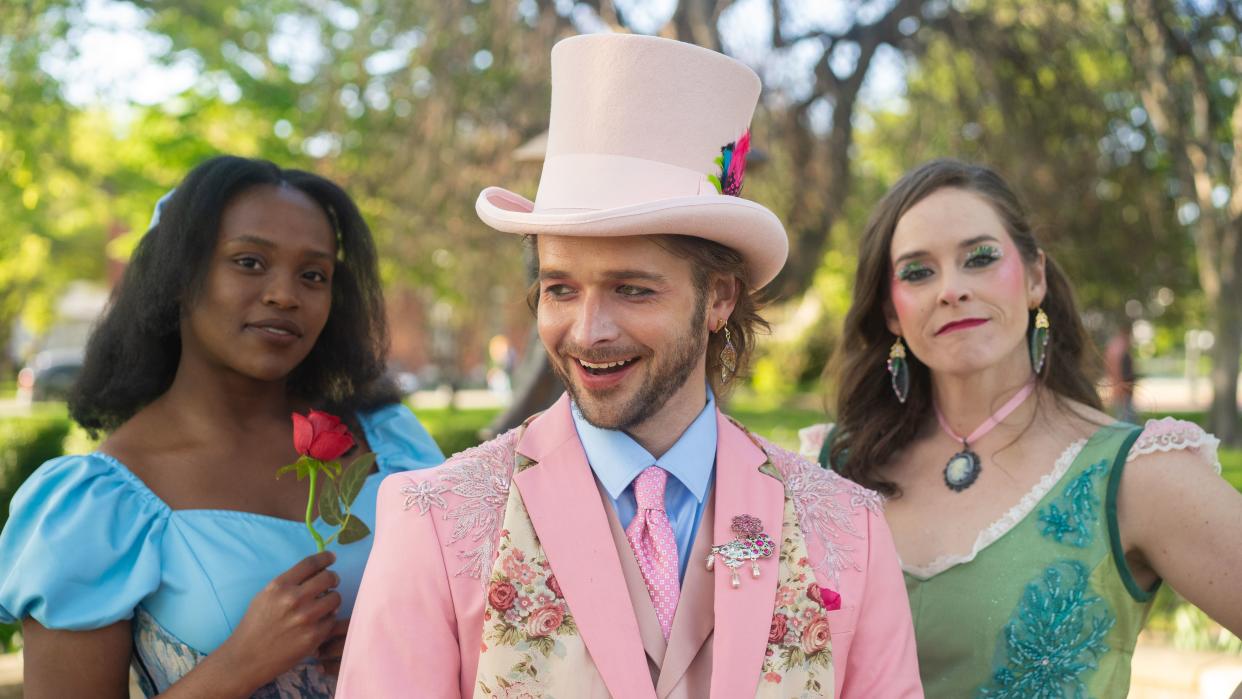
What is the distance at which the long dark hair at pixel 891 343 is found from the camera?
3.22 m

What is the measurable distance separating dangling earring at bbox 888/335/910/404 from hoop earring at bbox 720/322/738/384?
3.39 ft

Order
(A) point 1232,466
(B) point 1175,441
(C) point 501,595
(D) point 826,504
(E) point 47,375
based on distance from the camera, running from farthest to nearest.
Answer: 1. (E) point 47,375
2. (A) point 1232,466
3. (B) point 1175,441
4. (D) point 826,504
5. (C) point 501,595

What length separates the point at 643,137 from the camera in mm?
2137

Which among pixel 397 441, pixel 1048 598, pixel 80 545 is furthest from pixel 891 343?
pixel 80 545

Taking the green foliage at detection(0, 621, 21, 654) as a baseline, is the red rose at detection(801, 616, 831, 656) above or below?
above

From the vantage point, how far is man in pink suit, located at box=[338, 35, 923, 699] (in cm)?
191

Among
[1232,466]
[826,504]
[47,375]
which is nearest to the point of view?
[826,504]

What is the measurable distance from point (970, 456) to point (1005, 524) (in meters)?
0.26

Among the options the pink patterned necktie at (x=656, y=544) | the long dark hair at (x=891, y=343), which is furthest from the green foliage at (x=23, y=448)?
the pink patterned necktie at (x=656, y=544)

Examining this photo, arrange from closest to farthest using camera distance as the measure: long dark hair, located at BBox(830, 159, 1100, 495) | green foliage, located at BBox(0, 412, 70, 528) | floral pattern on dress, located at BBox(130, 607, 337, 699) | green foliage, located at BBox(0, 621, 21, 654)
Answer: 1. floral pattern on dress, located at BBox(130, 607, 337, 699)
2. long dark hair, located at BBox(830, 159, 1100, 495)
3. green foliage, located at BBox(0, 621, 21, 654)
4. green foliage, located at BBox(0, 412, 70, 528)

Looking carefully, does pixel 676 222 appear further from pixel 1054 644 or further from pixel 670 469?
pixel 1054 644

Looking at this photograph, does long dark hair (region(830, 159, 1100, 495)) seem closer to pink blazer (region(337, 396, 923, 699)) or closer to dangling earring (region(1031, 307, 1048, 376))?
dangling earring (region(1031, 307, 1048, 376))

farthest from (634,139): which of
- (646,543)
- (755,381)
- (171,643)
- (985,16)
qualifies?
(755,381)

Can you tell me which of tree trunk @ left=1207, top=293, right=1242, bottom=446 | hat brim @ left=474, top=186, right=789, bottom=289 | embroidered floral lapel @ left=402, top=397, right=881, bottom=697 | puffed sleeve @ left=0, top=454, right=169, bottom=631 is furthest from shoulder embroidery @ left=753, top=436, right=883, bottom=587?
tree trunk @ left=1207, top=293, right=1242, bottom=446
